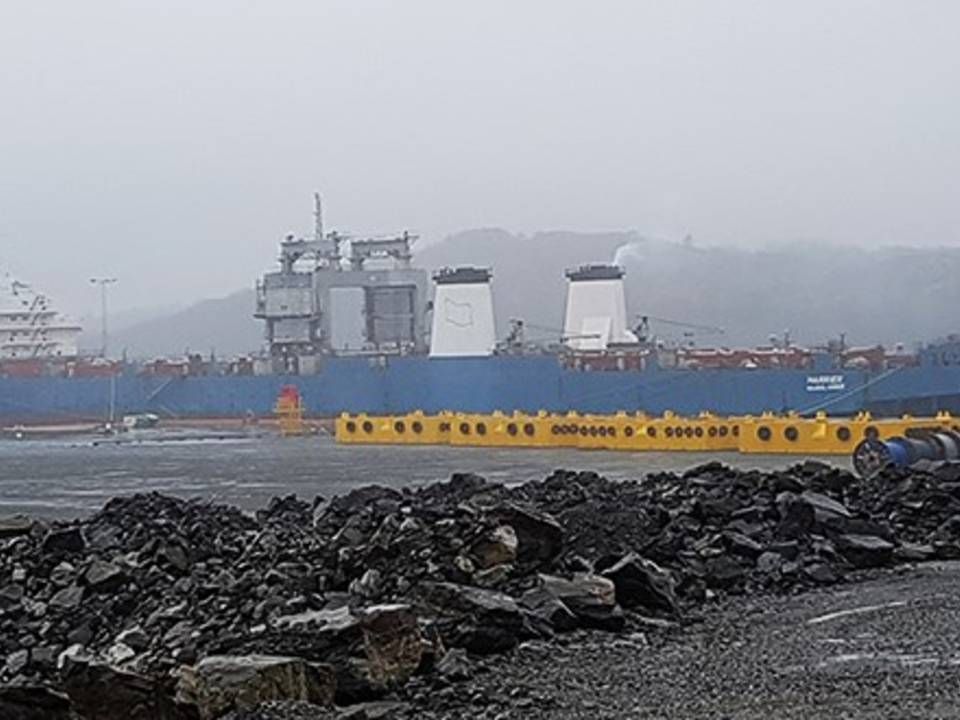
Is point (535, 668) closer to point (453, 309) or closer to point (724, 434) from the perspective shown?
point (724, 434)

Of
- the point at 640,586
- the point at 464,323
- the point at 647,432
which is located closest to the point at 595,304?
the point at 464,323

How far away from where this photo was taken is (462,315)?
5412cm

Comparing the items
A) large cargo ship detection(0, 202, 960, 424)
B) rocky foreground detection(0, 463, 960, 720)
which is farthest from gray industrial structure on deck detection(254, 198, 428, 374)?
rocky foreground detection(0, 463, 960, 720)

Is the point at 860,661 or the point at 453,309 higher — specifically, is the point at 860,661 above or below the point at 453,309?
below

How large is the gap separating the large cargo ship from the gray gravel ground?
1263 inches

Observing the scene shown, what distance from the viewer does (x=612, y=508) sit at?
12.8 meters

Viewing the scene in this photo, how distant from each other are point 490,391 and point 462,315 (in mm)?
5691

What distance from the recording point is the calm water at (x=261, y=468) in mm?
24094

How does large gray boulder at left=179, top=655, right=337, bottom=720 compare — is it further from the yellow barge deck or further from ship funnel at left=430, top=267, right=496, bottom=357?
ship funnel at left=430, top=267, right=496, bottom=357

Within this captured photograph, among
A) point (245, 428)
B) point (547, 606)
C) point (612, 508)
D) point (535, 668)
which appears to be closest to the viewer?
point (535, 668)

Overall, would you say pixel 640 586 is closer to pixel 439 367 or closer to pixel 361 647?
pixel 361 647

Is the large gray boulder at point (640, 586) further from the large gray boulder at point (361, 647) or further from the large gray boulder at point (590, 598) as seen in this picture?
the large gray boulder at point (361, 647)

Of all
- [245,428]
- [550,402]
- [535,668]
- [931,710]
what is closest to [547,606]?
[535,668]

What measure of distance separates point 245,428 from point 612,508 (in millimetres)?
40247
